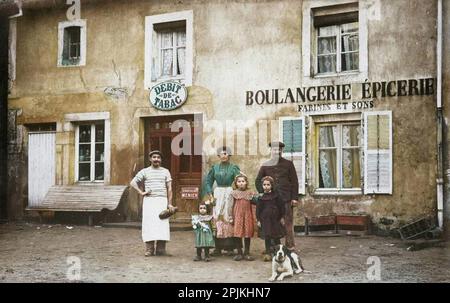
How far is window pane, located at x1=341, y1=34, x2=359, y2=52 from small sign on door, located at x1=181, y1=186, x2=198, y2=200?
10.9ft

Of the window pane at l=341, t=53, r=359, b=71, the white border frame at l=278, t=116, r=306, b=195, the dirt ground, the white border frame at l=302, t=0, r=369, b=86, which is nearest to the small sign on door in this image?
the dirt ground

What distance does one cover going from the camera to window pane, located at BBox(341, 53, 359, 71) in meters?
9.44

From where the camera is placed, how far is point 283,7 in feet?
31.4

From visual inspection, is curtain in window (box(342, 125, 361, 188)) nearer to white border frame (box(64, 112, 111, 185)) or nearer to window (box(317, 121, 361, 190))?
window (box(317, 121, 361, 190))

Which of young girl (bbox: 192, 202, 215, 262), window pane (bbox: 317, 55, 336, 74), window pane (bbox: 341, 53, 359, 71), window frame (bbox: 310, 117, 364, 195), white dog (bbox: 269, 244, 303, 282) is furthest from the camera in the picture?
window pane (bbox: 317, 55, 336, 74)

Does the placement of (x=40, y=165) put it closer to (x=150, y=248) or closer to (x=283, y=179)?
(x=150, y=248)

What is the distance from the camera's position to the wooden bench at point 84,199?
9680mm

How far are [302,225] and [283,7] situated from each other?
11.5 feet

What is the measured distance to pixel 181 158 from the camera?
9.68 meters

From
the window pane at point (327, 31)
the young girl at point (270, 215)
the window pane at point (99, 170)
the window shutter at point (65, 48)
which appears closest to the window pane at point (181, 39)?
the window shutter at point (65, 48)

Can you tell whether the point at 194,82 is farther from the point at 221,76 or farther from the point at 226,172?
the point at 226,172

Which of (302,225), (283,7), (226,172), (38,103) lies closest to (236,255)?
(226,172)

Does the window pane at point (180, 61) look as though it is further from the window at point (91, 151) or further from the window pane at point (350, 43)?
the window pane at point (350, 43)

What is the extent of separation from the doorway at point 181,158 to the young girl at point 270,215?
221cm
